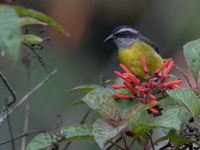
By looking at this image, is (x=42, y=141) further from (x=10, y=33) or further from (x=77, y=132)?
(x=10, y=33)

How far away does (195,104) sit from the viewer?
188 centimetres

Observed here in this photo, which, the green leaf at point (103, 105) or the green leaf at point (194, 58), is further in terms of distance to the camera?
the green leaf at point (194, 58)

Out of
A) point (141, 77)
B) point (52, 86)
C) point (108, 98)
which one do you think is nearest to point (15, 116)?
point (52, 86)

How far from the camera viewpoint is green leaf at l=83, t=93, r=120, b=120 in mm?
1824

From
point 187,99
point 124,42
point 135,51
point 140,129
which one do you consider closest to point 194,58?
point 187,99

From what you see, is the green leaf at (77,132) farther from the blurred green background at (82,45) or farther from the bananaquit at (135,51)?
the blurred green background at (82,45)

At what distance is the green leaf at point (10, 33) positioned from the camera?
49.0 inches

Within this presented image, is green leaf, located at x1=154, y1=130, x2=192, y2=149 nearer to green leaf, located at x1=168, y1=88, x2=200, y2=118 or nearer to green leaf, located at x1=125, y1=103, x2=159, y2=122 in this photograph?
green leaf, located at x1=168, y1=88, x2=200, y2=118

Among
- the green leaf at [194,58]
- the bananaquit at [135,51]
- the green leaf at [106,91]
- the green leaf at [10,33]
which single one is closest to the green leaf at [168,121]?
the green leaf at [106,91]

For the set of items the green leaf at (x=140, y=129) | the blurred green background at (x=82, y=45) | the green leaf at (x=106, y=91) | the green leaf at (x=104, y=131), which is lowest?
the blurred green background at (x=82, y=45)

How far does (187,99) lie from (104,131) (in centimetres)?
47

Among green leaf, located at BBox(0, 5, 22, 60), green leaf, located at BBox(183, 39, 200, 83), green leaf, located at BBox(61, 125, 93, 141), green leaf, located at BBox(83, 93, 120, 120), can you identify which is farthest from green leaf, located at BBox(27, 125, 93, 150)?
green leaf, located at BBox(183, 39, 200, 83)

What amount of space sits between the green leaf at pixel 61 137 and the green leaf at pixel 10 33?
0.67 meters

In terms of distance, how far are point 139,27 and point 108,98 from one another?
5559 mm
